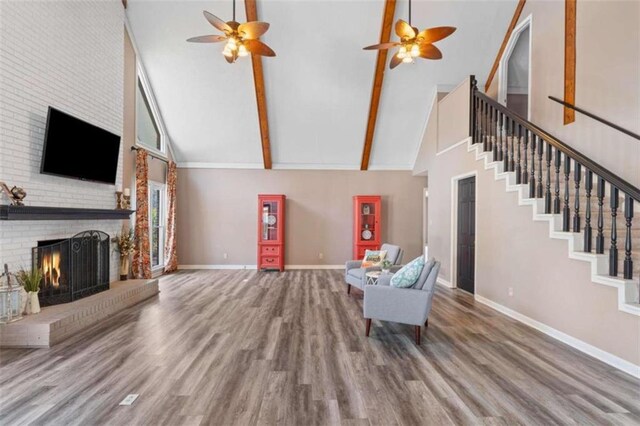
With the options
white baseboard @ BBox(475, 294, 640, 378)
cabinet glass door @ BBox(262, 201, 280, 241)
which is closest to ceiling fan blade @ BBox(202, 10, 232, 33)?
cabinet glass door @ BBox(262, 201, 280, 241)

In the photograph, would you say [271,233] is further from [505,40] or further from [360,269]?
[505,40]

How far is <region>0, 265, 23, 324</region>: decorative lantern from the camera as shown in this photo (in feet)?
10.7

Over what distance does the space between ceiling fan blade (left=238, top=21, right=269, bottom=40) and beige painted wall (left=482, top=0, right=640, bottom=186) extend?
14.1ft

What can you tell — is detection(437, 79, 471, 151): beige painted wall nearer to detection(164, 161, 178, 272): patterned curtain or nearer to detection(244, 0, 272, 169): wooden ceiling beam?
detection(244, 0, 272, 169): wooden ceiling beam

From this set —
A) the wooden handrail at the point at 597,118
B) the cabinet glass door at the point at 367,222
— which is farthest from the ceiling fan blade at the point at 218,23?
the cabinet glass door at the point at 367,222

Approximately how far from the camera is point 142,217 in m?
5.98

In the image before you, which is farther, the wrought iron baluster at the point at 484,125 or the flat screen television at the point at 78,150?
the wrought iron baluster at the point at 484,125

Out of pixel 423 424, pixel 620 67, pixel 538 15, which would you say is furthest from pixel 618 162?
pixel 423 424

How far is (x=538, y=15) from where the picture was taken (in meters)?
5.39

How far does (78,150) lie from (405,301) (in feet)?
14.8

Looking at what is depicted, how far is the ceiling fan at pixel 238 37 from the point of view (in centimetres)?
389

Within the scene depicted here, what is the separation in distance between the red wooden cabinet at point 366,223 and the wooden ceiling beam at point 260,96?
242cm

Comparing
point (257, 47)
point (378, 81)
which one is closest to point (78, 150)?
point (257, 47)

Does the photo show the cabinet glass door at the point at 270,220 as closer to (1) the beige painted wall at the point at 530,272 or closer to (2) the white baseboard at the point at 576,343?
(1) the beige painted wall at the point at 530,272
